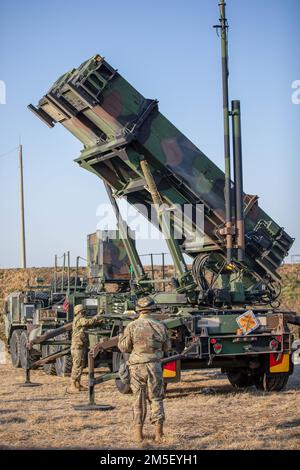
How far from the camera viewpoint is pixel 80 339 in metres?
12.1

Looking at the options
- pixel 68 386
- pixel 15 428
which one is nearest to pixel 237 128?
pixel 68 386

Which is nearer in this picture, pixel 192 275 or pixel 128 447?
pixel 128 447

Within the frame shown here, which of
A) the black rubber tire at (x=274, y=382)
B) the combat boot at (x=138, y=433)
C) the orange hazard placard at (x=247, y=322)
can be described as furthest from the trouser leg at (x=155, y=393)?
the black rubber tire at (x=274, y=382)

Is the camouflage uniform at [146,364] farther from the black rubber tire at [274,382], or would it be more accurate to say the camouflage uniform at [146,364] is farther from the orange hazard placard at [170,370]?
the black rubber tire at [274,382]

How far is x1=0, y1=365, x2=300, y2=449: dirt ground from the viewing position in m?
7.31

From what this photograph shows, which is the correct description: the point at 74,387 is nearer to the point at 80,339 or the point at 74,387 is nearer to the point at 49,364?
the point at 80,339

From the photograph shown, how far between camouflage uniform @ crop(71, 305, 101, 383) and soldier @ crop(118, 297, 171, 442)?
440 centimetres

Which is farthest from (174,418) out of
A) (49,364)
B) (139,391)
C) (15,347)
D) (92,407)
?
(15,347)

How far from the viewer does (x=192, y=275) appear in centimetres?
1164


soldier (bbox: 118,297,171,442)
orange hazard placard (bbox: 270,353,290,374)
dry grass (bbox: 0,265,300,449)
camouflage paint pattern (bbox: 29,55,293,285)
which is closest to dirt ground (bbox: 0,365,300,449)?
dry grass (bbox: 0,265,300,449)

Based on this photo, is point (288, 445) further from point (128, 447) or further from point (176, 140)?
point (176, 140)

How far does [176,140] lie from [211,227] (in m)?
1.41

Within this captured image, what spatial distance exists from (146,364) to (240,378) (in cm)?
501

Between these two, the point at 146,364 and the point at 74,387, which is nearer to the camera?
the point at 146,364
